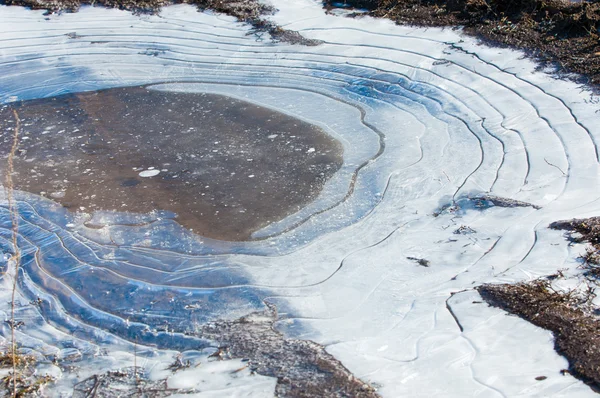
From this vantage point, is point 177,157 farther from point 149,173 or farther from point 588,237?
point 588,237

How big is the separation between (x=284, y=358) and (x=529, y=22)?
427 centimetres

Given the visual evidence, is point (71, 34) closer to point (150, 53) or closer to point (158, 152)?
point (150, 53)

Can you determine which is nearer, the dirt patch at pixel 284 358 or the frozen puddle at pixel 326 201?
the dirt patch at pixel 284 358

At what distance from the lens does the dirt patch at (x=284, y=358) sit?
2.58 metres

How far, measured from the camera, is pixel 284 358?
2797 mm

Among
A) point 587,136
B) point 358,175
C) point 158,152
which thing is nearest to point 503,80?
point 587,136

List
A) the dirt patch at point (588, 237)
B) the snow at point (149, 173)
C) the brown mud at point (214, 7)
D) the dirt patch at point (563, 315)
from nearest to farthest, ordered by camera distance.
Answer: the dirt patch at point (563, 315) < the dirt patch at point (588, 237) < the snow at point (149, 173) < the brown mud at point (214, 7)

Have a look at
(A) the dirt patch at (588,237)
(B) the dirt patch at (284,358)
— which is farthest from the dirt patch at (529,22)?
(B) the dirt patch at (284,358)

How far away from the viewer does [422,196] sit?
402 cm

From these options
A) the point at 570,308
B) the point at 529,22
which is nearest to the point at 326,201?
the point at 570,308

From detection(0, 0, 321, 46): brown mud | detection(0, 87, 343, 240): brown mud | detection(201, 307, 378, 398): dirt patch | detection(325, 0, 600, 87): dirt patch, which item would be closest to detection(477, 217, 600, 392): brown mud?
detection(201, 307, 378, 398): dirt patch

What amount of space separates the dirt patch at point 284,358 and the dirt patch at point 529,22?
10.8 feet

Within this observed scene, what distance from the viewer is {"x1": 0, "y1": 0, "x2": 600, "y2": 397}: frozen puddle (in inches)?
117

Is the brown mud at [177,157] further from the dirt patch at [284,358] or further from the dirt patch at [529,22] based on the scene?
the dirt patch at [529,22]
